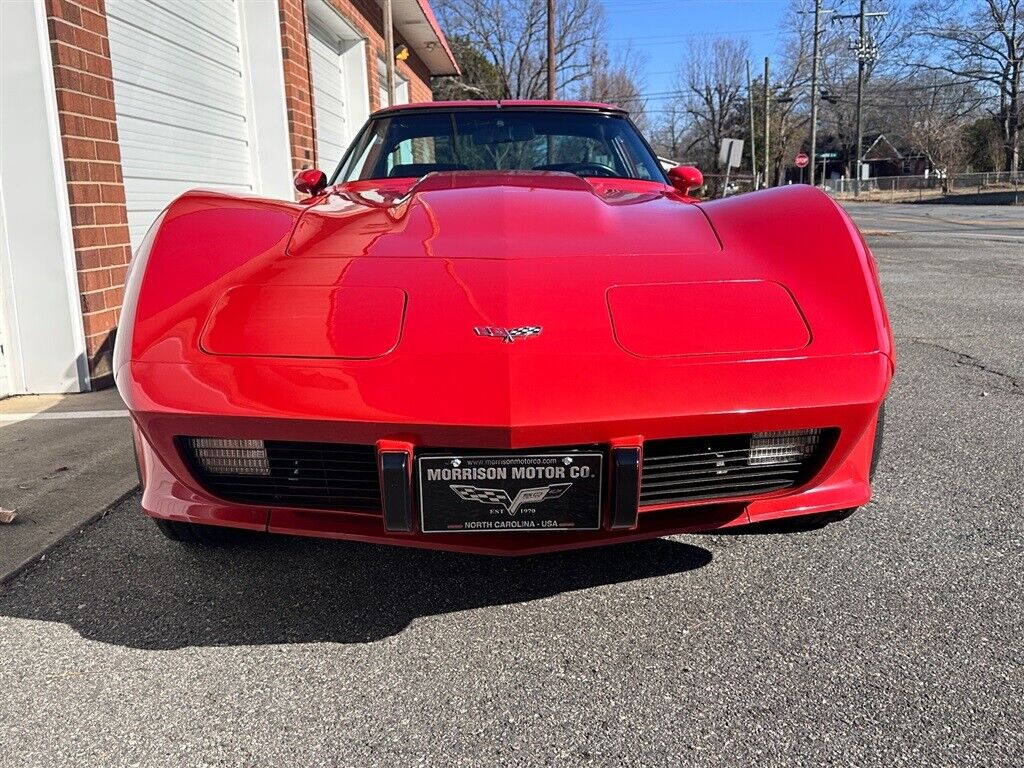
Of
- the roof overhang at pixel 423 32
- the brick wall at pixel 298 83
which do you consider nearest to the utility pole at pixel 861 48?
the roof overhang at pixel 423 32

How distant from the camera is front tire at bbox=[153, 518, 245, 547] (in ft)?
6.51

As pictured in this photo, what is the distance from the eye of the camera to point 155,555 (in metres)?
2.22

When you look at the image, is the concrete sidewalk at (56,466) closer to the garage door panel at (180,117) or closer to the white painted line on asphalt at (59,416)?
the white painted line on asphalt at (59,416)

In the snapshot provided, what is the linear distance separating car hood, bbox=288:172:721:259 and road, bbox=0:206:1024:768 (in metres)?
0.84

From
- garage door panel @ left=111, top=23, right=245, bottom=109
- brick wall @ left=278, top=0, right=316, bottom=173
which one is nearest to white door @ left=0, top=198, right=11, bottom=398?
garage door panel @ left=111, top=23, right=245, bottom=109

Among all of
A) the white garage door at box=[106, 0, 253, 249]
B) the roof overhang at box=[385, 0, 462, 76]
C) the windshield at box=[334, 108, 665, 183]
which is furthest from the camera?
the roof overhang at box=[385, 0, 462, 76]

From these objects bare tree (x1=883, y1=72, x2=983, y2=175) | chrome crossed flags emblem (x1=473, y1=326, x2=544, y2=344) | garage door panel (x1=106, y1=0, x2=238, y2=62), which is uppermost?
bare tree (x1=883, y1=72, x2=983, y2=175)

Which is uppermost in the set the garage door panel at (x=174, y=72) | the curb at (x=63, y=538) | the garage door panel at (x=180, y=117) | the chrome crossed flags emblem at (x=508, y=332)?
the garage door panel at (x=174, y=72)

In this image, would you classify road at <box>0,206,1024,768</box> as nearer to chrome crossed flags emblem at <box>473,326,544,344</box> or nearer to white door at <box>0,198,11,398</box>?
chrome crossed flags emblem at <box>473,326,544,344</box>

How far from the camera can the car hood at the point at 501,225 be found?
75.5 inches

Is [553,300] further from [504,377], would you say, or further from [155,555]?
[155,555]

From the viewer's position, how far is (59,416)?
356cm

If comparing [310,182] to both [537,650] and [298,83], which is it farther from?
[298,83]

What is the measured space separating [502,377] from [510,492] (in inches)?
8.9
